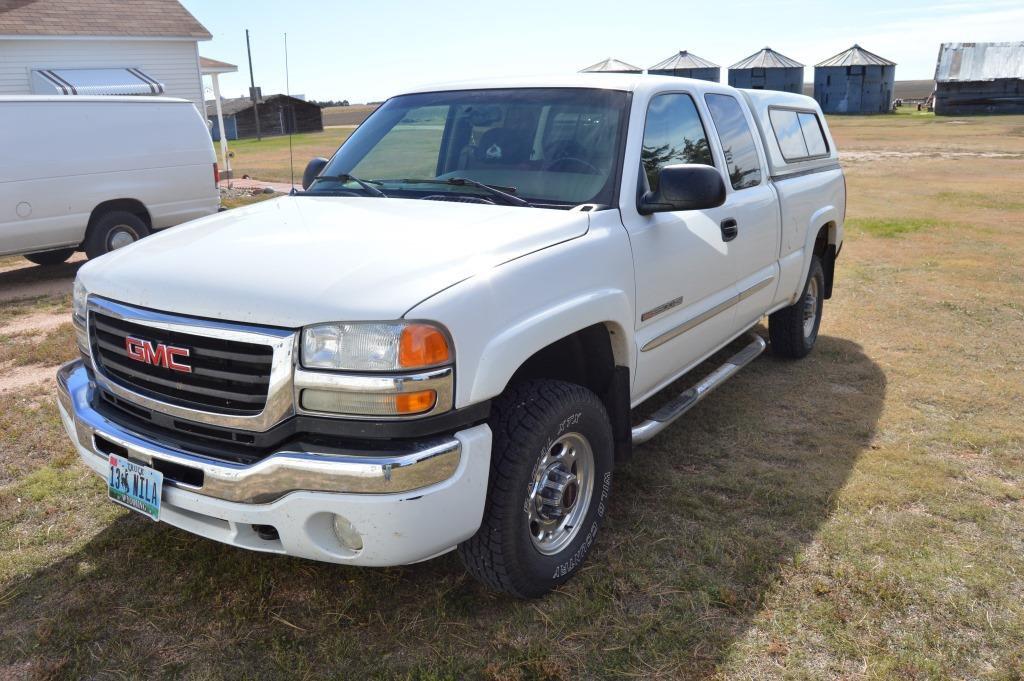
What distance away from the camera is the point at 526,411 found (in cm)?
283

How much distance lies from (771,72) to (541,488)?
184 ft

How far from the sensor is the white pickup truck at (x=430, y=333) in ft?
8.12

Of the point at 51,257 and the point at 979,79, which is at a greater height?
the point at 979,79

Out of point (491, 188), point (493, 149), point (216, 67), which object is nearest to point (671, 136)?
point (493, 149)

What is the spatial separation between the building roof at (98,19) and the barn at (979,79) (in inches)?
1822

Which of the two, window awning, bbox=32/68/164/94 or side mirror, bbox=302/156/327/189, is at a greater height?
window awning, bbox=32/68/164/94

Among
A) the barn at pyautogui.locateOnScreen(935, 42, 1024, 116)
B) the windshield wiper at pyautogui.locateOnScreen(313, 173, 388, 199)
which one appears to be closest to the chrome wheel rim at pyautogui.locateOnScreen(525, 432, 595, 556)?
the windshield wiper at pyautogui.locateOnScreen(313, 173, 388, 199)

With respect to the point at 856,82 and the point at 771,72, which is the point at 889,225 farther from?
the point at 856,82

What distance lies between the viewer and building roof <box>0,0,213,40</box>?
17797 millimetres

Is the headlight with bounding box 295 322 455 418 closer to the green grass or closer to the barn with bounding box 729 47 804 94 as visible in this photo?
the green grass

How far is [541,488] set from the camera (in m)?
3.04

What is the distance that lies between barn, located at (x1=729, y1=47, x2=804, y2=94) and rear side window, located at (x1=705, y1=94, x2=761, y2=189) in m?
52.0

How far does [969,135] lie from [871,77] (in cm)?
2152

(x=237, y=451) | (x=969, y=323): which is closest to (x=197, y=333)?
(x=237, y=451)
